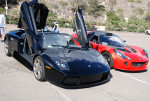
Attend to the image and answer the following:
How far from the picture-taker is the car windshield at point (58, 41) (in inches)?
184

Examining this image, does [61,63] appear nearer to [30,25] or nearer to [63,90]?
[63,90]

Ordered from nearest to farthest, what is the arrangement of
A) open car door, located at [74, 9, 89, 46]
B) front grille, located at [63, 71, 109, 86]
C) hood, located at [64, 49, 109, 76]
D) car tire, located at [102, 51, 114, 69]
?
front grille, located at [63, 71, 109, 86] < hood, located at [64, 49, 109, 76] < open car door, located at [74, 9, 89, 46] < car tire, located at [102, 51, 114, 69]

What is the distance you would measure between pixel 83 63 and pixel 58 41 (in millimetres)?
1236

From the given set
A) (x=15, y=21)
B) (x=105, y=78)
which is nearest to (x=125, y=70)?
(x=105, y=78)

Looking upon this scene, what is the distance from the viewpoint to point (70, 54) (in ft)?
14.1

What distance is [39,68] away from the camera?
417 centimetres

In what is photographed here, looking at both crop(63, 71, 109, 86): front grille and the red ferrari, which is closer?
crop(63, 71, 109, 86): front grille

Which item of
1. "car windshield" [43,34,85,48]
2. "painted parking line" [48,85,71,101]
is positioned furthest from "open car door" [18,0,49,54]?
"painted parking line" [48,85,71,101]

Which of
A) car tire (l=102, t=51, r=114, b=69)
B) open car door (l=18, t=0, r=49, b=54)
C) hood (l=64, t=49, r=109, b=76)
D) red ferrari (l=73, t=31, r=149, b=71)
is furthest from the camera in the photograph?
car tire (l=102, t=51, r=114, b=69)

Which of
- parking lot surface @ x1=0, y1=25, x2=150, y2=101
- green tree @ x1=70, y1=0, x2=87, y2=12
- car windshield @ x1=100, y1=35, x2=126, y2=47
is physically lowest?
parking lot surface @ x1=0, y1=25, x2=150, y2=101

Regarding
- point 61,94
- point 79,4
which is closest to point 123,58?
point 61,94

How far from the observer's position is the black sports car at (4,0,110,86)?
368cm

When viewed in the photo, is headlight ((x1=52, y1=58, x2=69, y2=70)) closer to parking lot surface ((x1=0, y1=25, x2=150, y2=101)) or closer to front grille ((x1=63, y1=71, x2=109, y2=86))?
front grille ((x1=63, y1=71, x2=109, y2=86))

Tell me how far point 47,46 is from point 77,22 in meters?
1.91
